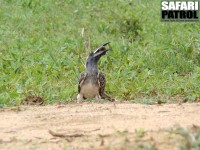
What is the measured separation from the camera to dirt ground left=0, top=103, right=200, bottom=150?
5.33 metres

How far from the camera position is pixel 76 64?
35.4 ft

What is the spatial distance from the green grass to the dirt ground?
122 cm

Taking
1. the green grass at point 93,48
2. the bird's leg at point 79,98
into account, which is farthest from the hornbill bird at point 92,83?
the green grass at point 93,48

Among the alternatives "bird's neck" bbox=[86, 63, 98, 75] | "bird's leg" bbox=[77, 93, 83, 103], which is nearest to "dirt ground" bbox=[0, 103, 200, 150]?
"bird's leg" bbox=[77, 93, 83, 103]

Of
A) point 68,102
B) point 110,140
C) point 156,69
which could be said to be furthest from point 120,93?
point 110,140

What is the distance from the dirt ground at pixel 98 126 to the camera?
5332 mm

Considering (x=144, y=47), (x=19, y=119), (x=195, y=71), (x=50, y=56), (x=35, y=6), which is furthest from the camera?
(x=35, y=6)

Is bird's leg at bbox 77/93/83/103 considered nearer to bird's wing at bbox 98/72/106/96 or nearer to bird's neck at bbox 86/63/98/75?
bird's wing at bbox 98/72/106/96

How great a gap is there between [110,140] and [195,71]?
16.8ft

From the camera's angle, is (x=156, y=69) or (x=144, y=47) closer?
(x=156, y=69)

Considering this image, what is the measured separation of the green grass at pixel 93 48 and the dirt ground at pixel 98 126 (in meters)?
1.22

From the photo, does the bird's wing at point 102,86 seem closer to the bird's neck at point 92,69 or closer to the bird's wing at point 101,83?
the bird's wing at point 101,83

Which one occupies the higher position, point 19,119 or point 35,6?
point 35,6

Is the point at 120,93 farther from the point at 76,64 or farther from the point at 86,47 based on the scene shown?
the point at 86,47
